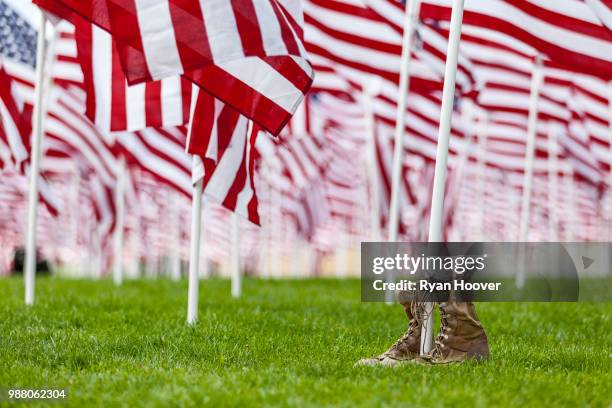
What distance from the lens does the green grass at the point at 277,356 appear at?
5004mm

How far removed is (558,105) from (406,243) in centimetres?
1298

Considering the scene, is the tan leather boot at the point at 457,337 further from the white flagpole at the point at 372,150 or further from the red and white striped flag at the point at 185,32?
the white flagpole at the point at 372,150

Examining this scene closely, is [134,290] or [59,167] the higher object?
[59,167]

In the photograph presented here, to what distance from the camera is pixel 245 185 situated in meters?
8.74

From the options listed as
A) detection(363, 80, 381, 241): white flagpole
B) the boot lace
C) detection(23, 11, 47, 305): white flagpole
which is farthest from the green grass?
detection(363, 80, 381, 241): white flagpole

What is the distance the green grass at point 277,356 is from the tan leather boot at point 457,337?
0.16 metres

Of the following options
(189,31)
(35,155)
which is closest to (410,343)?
(189,31)

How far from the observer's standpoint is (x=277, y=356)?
6672 mm

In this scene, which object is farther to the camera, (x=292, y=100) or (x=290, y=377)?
(x=292, y=100)

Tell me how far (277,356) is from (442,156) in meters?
2.02

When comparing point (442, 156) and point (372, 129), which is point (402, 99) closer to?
point (442, 156)

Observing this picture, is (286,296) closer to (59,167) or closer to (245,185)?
(245,185)

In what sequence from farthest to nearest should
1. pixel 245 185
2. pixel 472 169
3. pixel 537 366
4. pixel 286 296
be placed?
pixel 472 169 < pixel 286 296 < pixel 245 185 < pixel 537 366

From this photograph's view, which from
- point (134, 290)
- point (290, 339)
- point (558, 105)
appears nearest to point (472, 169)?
point (558, 105)
